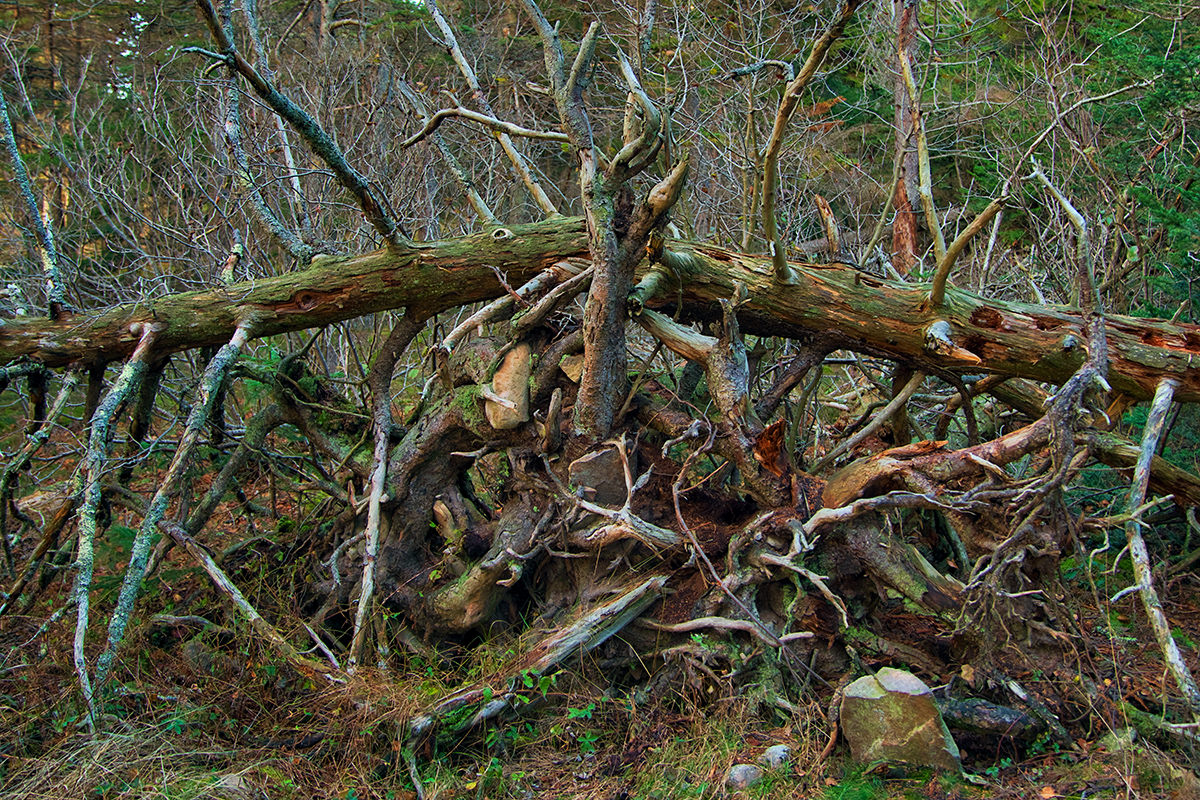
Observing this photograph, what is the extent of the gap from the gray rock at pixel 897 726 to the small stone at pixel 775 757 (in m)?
0.23

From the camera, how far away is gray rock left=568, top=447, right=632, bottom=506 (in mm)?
3672

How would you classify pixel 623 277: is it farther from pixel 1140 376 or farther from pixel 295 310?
pixel 1140 376

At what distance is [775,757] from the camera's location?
305 cm

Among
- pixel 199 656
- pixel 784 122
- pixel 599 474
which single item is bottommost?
pixel 199 656

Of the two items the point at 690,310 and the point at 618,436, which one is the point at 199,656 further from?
the point at 690,310

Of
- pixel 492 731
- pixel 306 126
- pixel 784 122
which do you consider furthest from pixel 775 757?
pixel 306 126

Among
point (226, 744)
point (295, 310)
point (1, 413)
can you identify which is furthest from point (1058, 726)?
point (1, 413)

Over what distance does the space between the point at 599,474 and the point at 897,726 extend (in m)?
1.55

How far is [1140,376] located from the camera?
11.0ft

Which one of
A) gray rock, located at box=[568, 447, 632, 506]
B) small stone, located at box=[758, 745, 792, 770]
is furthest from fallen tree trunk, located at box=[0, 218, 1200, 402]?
small stone, located at box=[758, 745, 792, 770]

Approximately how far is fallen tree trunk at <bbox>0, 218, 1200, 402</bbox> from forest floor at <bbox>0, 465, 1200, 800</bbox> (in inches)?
40.9

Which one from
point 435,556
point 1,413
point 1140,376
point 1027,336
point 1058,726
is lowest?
point 1058,726

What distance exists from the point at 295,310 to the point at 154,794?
209 cm

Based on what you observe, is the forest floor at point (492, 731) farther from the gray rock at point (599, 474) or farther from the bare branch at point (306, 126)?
the bare branch at point (306, 126)
